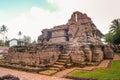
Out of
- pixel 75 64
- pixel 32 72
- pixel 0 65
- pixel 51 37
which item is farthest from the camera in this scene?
pixel 51 37

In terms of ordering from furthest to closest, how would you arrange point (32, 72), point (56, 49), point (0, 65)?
point (0, 65) → point (56, 49) → point (32, 72)

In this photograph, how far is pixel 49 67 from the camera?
17.1 meters

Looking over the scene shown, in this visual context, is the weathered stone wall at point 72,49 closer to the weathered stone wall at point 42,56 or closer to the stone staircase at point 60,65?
the weathered stone wall at point 42,56

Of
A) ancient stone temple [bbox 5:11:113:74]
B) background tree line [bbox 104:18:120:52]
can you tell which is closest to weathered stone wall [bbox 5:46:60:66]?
ancient stone temple [bbox 5:11:113:74]

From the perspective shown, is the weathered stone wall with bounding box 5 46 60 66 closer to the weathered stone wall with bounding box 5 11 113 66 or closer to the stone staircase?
the weathered stone wall with bounding box 5 11 113 66

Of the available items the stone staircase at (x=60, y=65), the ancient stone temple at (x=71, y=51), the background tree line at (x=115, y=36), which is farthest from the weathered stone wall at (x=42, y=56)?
the background tree line at (x=115, y=36)

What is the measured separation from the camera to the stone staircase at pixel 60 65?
15559mm

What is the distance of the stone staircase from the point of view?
1556cm

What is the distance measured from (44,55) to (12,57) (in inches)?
252

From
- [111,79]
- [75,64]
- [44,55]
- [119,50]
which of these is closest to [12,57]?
[44,55]

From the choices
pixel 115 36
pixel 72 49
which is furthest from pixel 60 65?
pixel 115 36

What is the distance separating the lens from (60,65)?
54.8ft

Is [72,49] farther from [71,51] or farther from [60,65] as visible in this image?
[60,65]

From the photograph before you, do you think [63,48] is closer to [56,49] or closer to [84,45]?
[56,49]
